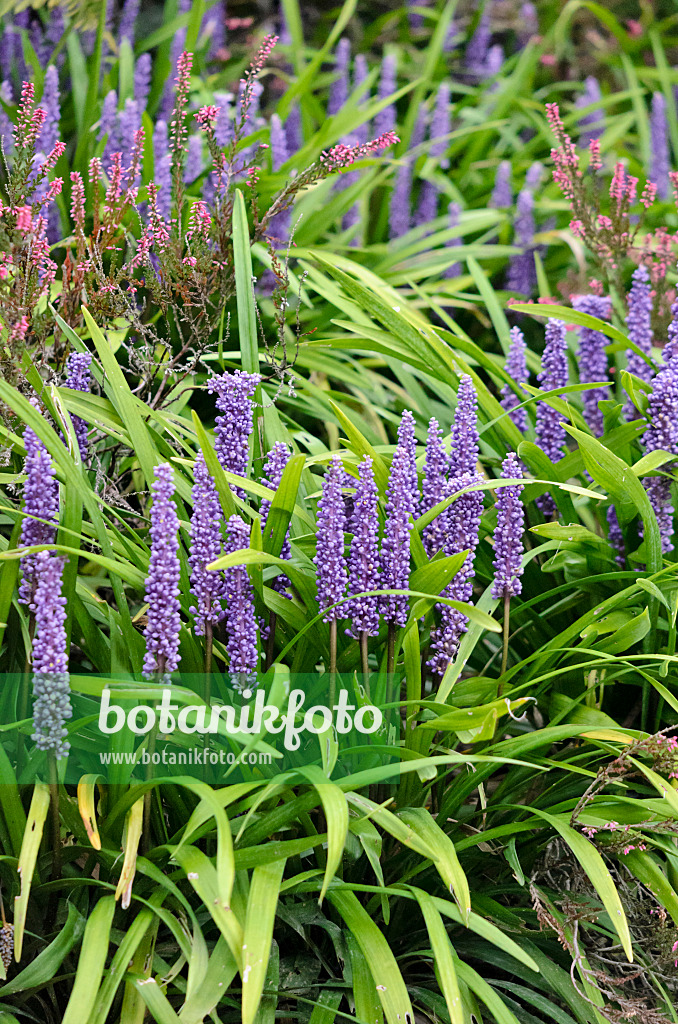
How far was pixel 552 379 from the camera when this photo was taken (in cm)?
280

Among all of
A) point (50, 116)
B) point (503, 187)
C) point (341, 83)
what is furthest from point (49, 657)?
Answer: point (341, 83)

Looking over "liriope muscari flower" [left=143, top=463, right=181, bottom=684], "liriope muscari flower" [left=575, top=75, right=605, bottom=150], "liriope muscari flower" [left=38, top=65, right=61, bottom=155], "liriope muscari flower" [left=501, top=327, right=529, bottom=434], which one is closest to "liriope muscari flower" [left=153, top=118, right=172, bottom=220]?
"liriope muscari flower" [left=38, top=65, right=61, bottom=155]

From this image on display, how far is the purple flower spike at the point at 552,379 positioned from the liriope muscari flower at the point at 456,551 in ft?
2.32

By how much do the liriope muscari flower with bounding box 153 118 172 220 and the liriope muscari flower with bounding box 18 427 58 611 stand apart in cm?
173

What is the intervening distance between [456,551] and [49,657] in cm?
91

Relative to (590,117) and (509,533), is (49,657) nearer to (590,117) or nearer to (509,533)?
(509,533)

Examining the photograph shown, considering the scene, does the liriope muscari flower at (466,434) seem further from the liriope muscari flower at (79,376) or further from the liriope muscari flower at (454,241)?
the liriope muscari flower at (454,241)

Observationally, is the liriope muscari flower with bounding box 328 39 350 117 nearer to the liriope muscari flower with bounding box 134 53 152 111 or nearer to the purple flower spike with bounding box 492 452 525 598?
the liriope muscari flower with bounding box 134 53 152 111

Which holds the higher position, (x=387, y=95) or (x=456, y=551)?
(x=387, y=95)

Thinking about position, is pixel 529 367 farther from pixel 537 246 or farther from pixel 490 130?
pixel 490 130

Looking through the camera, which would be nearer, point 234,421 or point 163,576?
point 163,576

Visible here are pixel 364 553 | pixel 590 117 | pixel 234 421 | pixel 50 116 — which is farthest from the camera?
pixel 590 117

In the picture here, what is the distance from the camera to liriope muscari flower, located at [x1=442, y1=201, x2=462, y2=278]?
4422 mm

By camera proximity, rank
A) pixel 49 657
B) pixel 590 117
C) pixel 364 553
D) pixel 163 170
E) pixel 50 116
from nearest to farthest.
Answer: pixel 49 657
pixel 364 553
pixel 163 170
pixel 50 116
pixel 590 117
